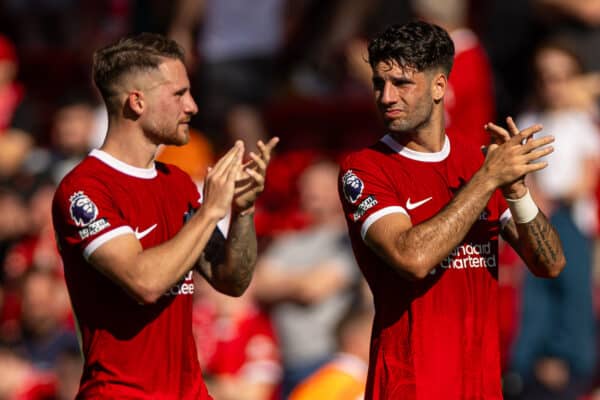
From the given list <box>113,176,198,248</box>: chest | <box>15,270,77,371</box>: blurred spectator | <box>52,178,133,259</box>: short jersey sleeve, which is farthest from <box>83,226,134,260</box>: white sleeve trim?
<box>15,270,77,371</box>: blurred spectator

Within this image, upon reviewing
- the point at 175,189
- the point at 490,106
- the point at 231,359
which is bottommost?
the point at 231,359

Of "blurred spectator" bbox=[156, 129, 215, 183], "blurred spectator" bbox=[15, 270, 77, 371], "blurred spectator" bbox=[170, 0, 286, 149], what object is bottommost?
"blurred spectator" bbox=[15, 270, 77, 371]

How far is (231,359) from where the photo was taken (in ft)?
33.6

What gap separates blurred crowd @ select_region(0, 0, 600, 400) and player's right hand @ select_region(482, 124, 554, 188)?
8.46ft

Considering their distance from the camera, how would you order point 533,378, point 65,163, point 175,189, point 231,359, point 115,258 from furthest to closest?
1. point 65,163
2. point 231,359
3. point 533,378
4. point 175,189
5. point 115,258

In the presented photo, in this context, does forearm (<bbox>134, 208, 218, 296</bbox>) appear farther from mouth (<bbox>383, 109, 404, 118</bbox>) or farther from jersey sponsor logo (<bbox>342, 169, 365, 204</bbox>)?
mouth (<bbox>383, 109, 404, 118</bbox>)

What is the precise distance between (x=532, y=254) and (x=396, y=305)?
2.05ft

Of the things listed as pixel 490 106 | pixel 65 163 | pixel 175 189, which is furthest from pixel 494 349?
pixel 65 163

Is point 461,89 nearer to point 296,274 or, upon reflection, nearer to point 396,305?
point 296,274

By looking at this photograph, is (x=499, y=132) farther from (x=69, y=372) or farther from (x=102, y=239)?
(x=69, y=372)

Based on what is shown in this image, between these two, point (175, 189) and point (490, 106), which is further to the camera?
point (490, 106)

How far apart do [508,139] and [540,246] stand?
55 cm

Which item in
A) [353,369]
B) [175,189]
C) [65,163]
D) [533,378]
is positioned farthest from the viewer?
[65,163]

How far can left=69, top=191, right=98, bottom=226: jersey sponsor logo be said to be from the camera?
6.09 m
